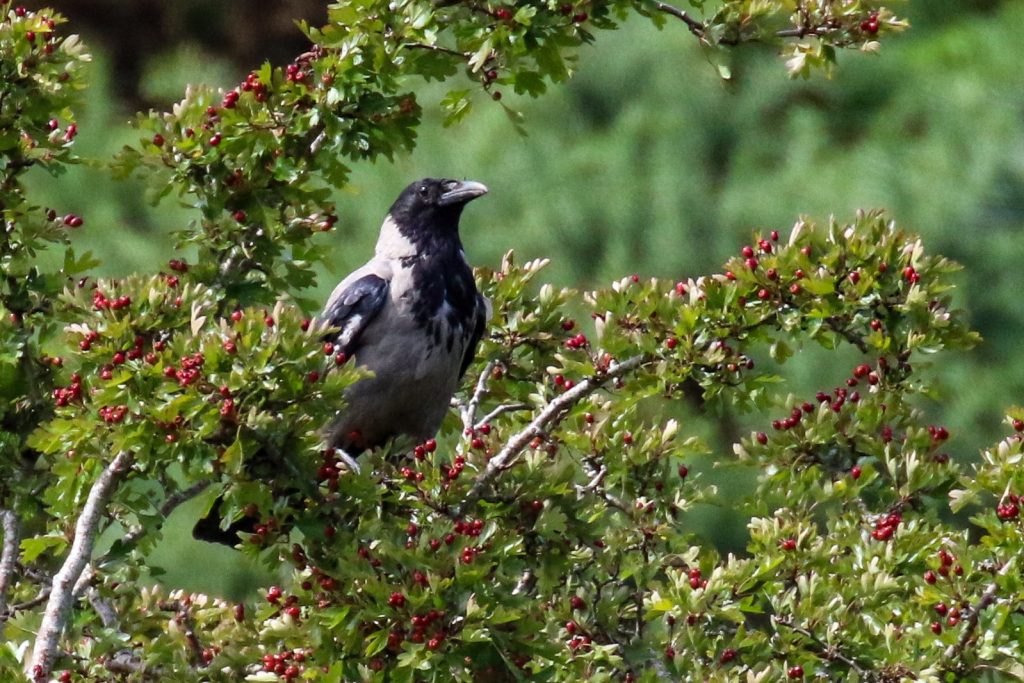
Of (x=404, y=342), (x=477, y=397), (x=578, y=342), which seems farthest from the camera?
(x=404, y=342)

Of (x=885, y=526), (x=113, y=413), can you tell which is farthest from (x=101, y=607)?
(x=885, y=526)

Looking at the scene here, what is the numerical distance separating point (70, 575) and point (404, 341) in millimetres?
1874

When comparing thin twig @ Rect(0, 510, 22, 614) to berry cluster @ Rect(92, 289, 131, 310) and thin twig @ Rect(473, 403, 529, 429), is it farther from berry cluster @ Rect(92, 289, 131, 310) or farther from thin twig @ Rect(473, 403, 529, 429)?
thin twig @ Rect(473, 403, 529, 429)

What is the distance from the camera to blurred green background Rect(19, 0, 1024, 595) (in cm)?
1016

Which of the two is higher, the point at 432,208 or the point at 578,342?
the point at 432,208

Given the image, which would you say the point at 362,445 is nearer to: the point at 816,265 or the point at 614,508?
the point at 614,508

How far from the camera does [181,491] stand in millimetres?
4090

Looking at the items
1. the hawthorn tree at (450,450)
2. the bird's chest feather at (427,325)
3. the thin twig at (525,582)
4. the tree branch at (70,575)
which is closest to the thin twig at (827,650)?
the hawthorn tree at (450,450)

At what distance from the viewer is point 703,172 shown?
1087 cm

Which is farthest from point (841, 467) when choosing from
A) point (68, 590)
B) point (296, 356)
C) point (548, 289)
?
point (68, 590)

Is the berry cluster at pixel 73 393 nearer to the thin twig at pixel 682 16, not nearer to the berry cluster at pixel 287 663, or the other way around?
the berry cluster at pixel 287 663

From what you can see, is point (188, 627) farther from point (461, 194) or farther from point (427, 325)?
point (461, 194)

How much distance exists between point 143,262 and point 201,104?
18.9 feet

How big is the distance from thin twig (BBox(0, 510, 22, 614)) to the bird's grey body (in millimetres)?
1253
